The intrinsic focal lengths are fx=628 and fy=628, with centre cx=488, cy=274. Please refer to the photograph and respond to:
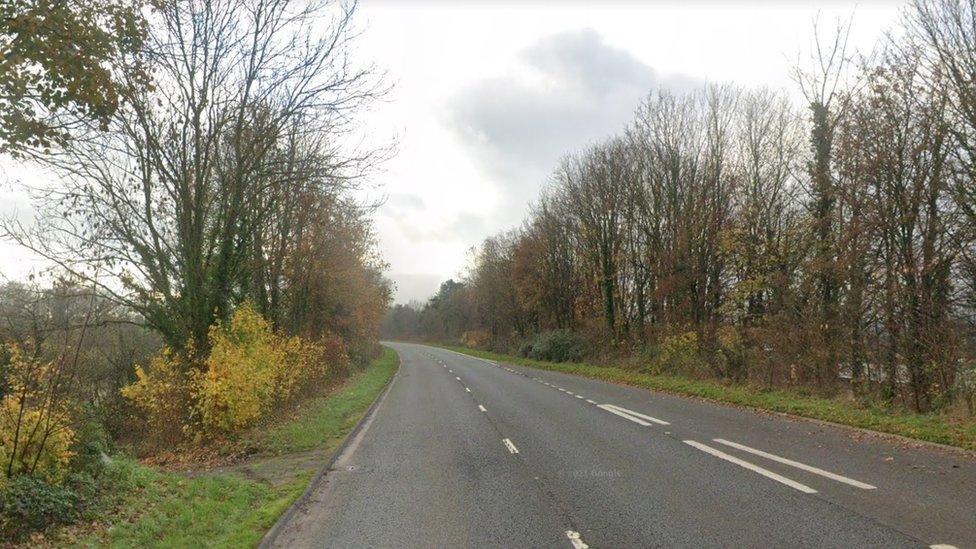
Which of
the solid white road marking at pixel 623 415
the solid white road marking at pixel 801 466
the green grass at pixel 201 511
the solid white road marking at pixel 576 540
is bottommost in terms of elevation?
the green grass at pixel 201 511

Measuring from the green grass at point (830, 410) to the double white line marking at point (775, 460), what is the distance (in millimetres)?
3063

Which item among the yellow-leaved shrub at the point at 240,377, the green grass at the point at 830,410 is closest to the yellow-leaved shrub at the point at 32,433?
the yellow-leaved shrub at the point at 240,377

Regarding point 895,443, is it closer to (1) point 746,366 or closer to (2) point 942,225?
(2) point 942,225

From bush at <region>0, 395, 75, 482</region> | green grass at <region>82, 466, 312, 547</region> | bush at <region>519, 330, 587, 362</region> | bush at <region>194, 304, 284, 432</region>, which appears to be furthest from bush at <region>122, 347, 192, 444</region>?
bush at <region>519, 330, 587, 362</region>

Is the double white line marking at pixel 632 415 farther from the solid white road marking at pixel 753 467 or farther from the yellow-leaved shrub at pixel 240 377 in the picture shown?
the yellow-leaved shrub at pixel 240 377

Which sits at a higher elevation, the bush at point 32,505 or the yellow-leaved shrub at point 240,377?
the yellow-leaved shrub at point 240,377

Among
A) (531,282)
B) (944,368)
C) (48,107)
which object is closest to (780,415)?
(944,368)

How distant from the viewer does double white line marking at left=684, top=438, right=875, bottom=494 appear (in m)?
7.52

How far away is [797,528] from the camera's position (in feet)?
19.5

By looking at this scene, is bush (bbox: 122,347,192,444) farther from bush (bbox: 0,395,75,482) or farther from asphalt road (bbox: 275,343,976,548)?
bush (bbox: 0,395,75,482)

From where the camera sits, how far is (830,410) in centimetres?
1391

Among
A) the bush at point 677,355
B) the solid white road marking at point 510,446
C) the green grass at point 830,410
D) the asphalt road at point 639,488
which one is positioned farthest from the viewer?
the bush at point 677,355

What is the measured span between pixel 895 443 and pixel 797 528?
597 centimetres

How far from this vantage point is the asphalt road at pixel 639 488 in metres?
6.00
